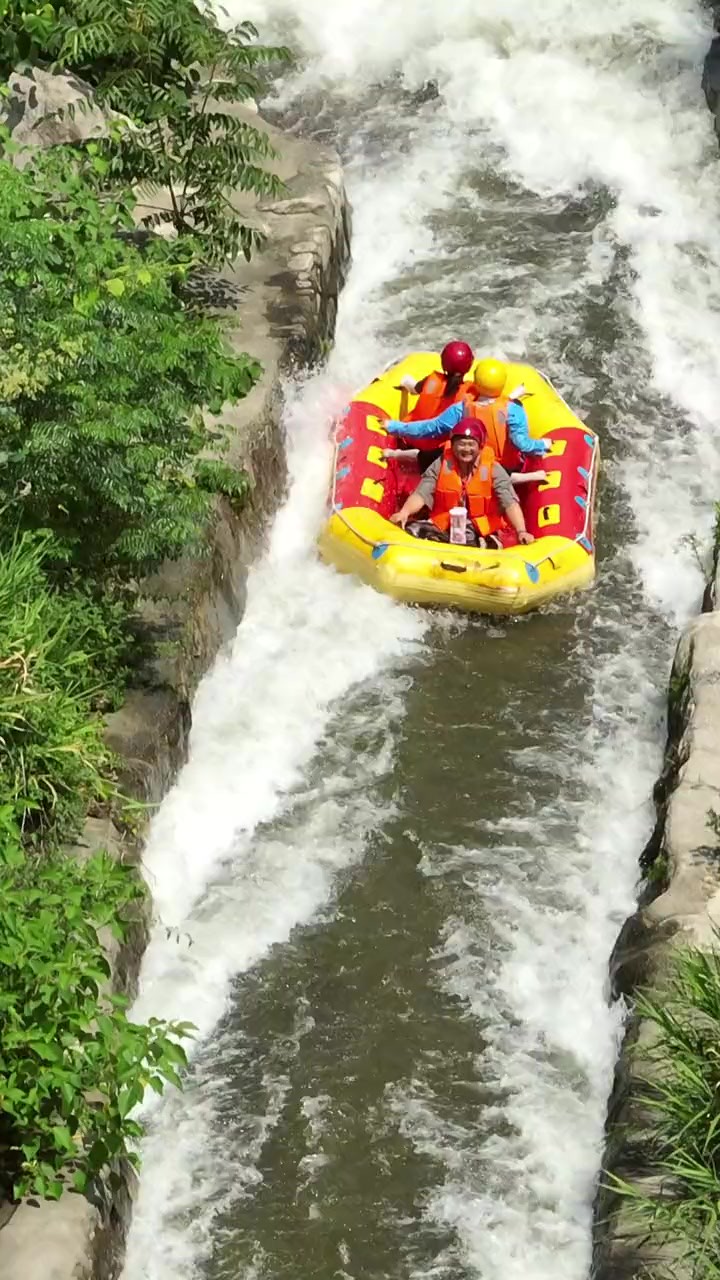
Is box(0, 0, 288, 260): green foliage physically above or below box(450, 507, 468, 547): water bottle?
above

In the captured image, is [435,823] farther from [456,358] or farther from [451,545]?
[456,358]

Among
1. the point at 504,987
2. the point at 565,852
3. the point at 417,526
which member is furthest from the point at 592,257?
the point at 504,987

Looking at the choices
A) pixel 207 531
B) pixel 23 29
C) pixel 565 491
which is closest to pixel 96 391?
pixel 207 531

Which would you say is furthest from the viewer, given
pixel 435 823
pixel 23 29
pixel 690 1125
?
pixel 23 29

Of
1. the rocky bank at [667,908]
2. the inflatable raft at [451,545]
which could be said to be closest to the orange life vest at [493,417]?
the inflatable raft at [451,545]

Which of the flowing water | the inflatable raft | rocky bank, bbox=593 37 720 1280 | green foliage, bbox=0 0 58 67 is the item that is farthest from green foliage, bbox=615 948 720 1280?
green foliage, bbox=0 0 58 67

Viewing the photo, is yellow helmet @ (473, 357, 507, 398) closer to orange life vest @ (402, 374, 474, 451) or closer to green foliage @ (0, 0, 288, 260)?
orange life vest @ (402, 374, 474, 451)

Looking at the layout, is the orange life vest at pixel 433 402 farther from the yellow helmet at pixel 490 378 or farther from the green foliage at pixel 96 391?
the green foliage at pixel 96 391
